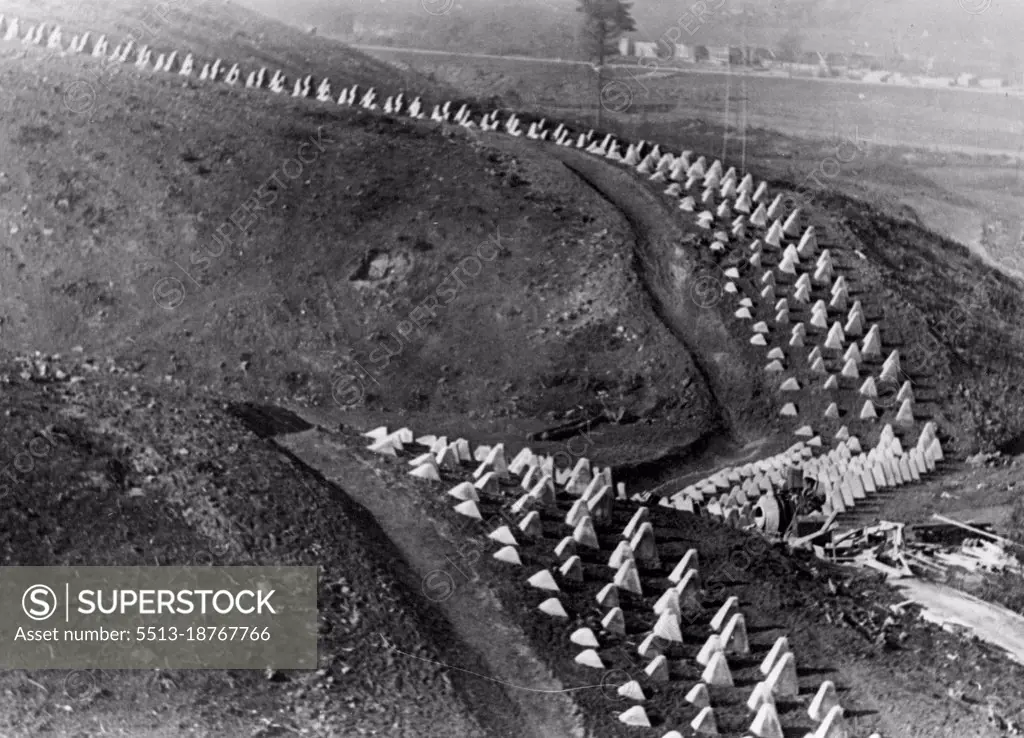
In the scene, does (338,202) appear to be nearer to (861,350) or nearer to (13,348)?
(13,348)

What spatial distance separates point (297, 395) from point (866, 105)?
34.4 metres

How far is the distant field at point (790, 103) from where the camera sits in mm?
62812

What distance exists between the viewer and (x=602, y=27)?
209ft

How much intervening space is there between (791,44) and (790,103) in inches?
124

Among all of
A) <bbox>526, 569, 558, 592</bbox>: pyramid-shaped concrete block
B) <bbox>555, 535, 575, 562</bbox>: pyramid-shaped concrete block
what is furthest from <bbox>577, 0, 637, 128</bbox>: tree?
<bbox>526, 569, 558, 592</bbox>: pyramid-shaped concrete block

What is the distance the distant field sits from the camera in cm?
6281

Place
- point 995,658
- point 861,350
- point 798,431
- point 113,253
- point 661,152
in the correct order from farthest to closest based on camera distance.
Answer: point 661,152, point 113,253, point 861,350, point 798,431, point 995,658

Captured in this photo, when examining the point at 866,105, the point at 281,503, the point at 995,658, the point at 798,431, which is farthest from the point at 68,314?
the point at 866,105

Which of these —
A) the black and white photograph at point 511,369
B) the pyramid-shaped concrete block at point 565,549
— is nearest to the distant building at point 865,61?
the black and white photograph at point 511,369

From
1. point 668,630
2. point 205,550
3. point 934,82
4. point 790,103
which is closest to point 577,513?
point 668,630

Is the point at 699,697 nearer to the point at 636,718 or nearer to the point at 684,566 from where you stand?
the point at 636,718

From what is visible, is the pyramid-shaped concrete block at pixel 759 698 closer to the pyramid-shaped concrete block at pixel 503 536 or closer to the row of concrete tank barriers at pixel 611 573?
the row of concrete tank barriers at pixel 611 573

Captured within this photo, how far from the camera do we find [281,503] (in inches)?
1137

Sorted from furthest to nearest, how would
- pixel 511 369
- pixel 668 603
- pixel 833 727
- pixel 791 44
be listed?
pixel 791 44 → pixel 511 369 → pixel 668 603 → pixel 833 727
